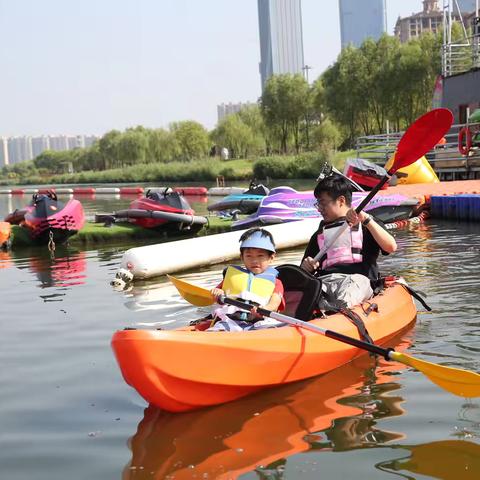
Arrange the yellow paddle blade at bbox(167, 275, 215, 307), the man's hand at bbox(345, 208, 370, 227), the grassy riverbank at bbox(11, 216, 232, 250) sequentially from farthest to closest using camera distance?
the grassy riverbank at bbox(11, 216, 232, 250)
the yellow paddle blade at bbox(167, 275, 215, 307)
the man's hand at bbox(345, 208, 370, 227)

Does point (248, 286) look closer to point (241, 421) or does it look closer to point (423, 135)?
point (241, 421)

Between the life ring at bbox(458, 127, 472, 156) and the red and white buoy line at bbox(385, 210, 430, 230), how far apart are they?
4.62 meters

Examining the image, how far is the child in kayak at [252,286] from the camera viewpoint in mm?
5027

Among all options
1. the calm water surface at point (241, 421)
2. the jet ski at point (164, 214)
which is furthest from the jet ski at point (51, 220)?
the calm water surface at point (241, 421)

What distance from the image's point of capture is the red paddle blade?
7.09 meters

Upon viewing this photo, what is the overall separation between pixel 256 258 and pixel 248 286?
22cm

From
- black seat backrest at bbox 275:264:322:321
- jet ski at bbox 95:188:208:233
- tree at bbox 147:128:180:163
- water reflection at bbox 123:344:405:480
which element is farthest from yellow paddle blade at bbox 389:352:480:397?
tree at bbox 147:128:180:163

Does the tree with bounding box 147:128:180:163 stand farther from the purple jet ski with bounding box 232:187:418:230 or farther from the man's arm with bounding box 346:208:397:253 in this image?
the man's arm with bounding box 346:208:397:253

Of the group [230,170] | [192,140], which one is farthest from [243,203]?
[192,140]

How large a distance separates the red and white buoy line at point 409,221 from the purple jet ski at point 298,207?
5.3 inches

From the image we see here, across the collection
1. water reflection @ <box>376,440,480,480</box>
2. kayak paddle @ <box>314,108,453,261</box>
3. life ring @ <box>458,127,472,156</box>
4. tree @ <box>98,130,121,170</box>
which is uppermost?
tree @ <box>98,130,121,170</box>

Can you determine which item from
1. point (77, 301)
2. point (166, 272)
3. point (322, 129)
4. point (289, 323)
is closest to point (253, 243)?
point (289, 323)

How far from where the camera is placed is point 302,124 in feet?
208

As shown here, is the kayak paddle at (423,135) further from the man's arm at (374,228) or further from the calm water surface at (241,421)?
the calm water surface at (241,421)
